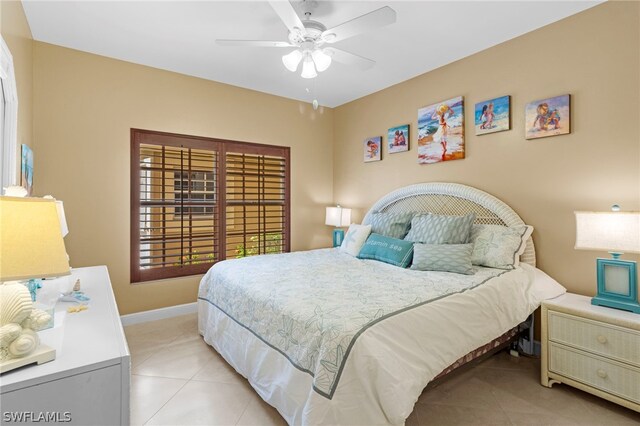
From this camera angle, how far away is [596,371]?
6.64 ft

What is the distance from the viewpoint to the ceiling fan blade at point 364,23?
187 centimetres

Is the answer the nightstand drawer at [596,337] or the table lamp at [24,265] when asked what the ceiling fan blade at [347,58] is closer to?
the table lamp at [24,265]

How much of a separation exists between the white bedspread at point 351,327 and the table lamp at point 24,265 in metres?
1.02

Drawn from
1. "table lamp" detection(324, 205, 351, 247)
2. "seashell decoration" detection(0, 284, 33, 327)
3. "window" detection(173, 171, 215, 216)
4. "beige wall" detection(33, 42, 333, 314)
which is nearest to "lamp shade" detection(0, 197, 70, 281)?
"seashell decoration" detection(0, 284, 33, 327)

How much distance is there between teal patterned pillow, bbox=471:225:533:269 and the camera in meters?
2.58

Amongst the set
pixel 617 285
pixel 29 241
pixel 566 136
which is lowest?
pixel 617 285

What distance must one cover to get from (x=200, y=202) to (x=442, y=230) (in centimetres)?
267

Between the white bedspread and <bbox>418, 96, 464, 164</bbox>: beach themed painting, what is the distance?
4.48 ft

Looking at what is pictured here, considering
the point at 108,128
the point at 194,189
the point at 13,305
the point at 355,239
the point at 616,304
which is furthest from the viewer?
the point at 194,189

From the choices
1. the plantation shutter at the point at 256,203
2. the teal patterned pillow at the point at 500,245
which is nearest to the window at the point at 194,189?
the plantation shutter at the point at 256,203

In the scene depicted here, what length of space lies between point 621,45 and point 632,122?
1.87 feet

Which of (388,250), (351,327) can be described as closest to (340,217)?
(388,250)

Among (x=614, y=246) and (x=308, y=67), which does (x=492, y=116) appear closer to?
(x=614, y=246)

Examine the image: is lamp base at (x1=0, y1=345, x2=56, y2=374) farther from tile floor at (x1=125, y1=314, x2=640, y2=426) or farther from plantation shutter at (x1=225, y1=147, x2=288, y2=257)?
plantation shutter at (x1=225, y1=147, x2=288, y2=257)
